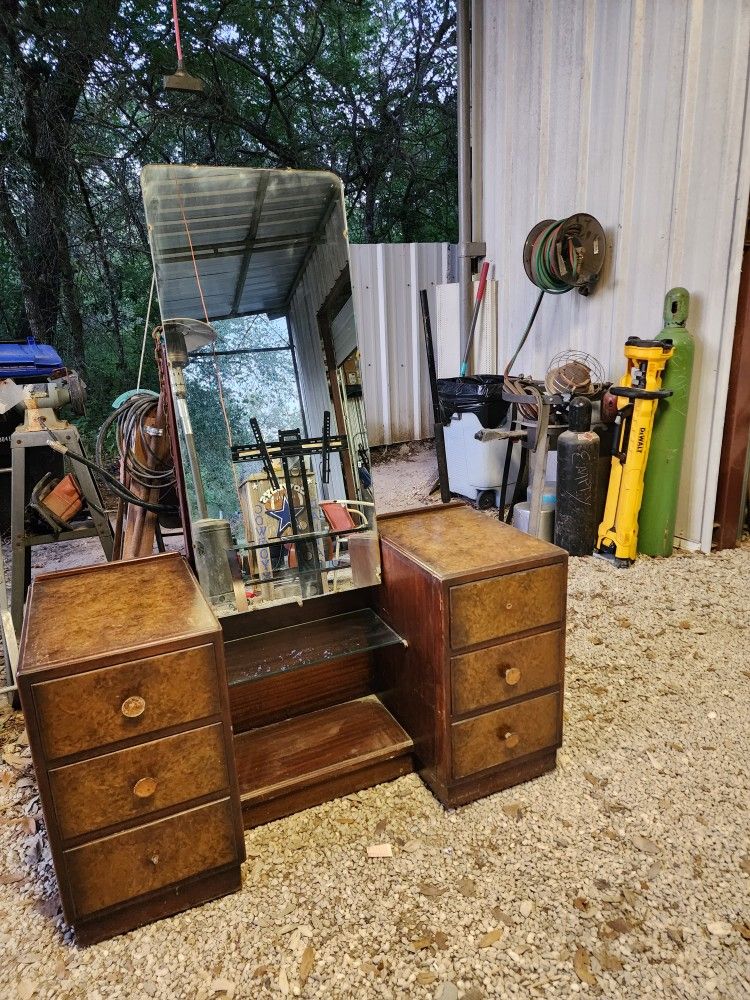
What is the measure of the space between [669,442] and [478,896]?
8.60 ft

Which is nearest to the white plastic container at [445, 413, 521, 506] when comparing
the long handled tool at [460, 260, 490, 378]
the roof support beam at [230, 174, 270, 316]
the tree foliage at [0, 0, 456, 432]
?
the long handled tool at [460, 260, 490, 378]

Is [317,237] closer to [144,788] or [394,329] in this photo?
[144,788]

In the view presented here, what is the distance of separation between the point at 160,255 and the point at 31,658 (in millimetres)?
1059

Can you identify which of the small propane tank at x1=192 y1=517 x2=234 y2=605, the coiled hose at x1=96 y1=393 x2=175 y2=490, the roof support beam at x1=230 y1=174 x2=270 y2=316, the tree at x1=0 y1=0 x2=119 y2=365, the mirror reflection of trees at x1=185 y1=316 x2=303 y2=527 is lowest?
the small propane tank at x1=192 y1=517 x2=234 y2=605

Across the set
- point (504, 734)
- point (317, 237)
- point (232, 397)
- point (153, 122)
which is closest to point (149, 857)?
point (504, 734)

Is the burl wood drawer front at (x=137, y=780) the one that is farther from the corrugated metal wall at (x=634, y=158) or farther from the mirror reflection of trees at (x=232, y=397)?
the corrugated metal wall at (x=634, y=158)

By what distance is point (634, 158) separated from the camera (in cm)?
353

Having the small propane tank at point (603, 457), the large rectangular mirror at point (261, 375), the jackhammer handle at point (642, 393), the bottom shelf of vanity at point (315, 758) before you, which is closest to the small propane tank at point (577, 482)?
the small propane tank at point (603, 457)

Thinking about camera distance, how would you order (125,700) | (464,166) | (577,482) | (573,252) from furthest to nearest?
(464,166) → (573,252) → (577,482) → (125,700)

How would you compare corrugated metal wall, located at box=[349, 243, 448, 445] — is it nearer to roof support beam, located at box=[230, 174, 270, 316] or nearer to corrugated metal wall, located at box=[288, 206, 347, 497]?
corrugated metal wall, located at box=[288, 206, 347, 497]

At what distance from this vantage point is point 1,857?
5.48ft

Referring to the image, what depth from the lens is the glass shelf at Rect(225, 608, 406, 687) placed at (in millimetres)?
1690

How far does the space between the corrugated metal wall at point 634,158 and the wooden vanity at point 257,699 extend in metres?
2.07

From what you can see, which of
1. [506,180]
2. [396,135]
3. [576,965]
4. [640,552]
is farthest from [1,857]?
[396,135]
